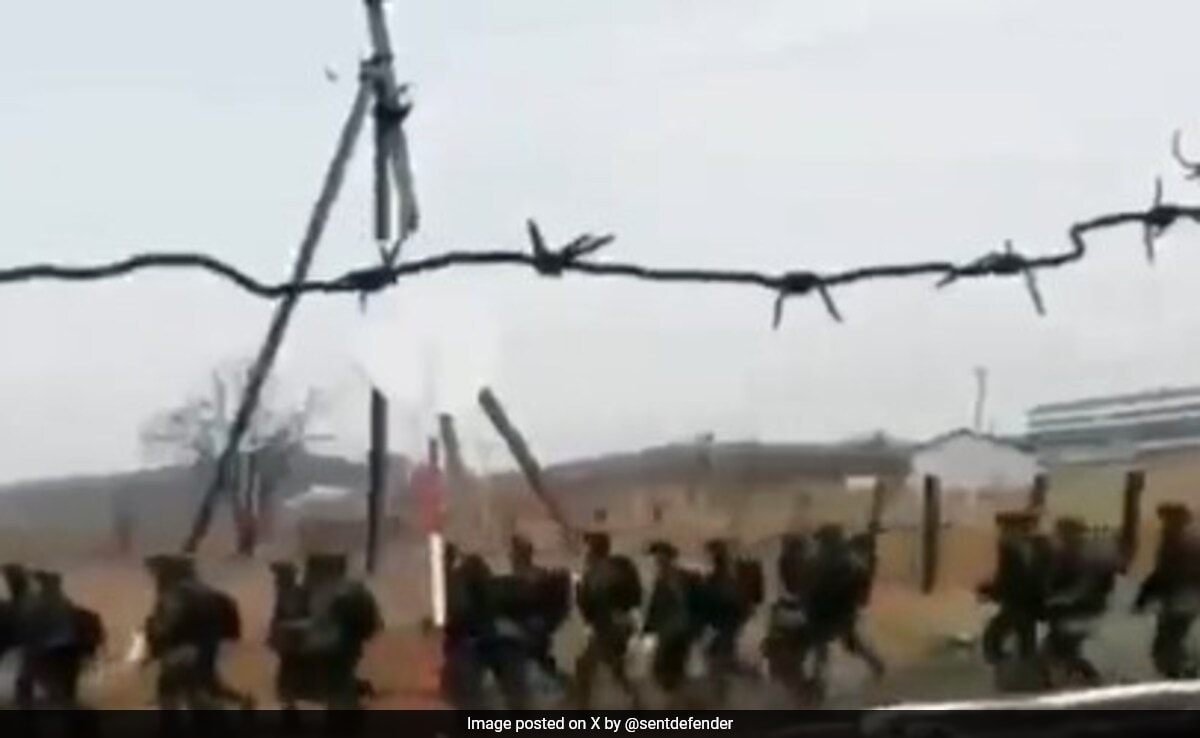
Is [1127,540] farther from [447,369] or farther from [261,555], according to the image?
Answer: [261,555]

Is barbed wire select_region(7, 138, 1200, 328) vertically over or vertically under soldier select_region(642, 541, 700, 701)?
over

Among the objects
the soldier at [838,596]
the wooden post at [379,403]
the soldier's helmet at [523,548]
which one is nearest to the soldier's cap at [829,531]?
the soldier at [838,596]

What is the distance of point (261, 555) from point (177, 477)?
8 centimetres

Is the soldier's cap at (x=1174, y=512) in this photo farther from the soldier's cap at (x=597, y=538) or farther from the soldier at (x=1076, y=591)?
the soldier's cap at (x=597, y=538)

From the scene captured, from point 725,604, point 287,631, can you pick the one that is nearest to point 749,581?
point 725,604

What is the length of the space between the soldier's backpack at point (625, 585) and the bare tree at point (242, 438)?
0.84ft

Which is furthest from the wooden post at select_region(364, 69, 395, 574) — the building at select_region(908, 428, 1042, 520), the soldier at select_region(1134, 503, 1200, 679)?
the soldier at select_region(1134, 503, 1200, 679)

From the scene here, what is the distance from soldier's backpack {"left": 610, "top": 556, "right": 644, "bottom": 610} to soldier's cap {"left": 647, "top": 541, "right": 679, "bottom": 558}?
0.02 m

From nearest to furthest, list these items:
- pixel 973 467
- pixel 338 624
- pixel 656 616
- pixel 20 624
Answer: pixel 20 624 < pixel 338 624 < pixel 656 616 < pixel 973 467

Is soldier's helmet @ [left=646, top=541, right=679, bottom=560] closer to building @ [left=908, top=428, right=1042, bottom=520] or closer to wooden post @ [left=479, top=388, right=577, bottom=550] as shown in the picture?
wooden post @ [left=479, top=388, right=577, bottom=550]

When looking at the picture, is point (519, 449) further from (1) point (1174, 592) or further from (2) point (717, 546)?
(1) point (1174, 592)

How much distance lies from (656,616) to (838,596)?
151 mm

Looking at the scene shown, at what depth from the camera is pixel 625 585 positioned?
1.56m

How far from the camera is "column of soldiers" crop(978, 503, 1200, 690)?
169cm
